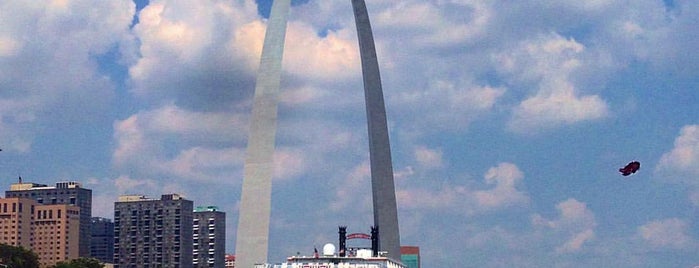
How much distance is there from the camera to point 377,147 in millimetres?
78062

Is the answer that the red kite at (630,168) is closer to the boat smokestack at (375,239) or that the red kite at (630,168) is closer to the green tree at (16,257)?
→ the boat smokestack at (375,239)

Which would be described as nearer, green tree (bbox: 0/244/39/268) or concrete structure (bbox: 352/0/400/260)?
concrete structure (bbox: 352/0/400/260)

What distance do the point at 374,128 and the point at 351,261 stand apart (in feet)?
33.7

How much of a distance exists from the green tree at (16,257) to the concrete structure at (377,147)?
4781cm

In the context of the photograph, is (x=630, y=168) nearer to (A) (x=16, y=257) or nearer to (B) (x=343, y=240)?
(B) (x=343, y=240)

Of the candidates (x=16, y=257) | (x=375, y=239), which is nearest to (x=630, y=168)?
(x=375, y=239)

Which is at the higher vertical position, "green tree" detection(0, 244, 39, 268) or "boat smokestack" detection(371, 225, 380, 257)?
"green tree" detection(0, 244, 39, 268)

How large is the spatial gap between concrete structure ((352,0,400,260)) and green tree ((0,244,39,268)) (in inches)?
1882

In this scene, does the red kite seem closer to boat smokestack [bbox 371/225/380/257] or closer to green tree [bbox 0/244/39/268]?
boat smokestack [bbox 371/225/380/257]

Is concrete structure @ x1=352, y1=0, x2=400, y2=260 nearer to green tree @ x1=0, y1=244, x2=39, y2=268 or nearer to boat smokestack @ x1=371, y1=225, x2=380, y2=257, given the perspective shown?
boat smokestack @ x1=371, y1=225, x2=380, y2=257

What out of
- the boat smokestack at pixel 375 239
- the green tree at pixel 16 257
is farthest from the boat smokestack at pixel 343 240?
the green tree at pixel 16 257

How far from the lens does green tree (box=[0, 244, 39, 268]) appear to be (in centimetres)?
10900

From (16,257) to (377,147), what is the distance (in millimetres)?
50100

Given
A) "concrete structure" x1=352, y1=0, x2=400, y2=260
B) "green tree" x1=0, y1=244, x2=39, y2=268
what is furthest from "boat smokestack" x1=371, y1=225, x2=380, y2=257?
"green tree" x1=0, y1=244, x2=39, y2=268
